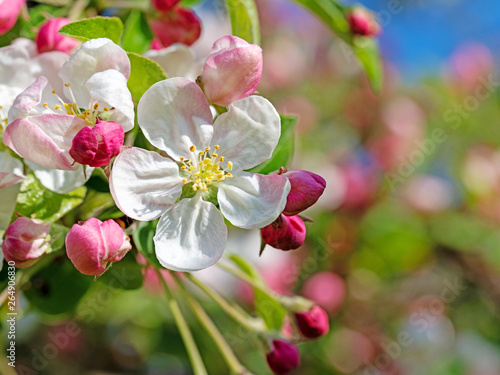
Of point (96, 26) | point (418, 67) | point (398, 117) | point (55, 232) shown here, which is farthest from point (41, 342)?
point (418, 67)

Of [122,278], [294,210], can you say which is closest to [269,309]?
[122,278]

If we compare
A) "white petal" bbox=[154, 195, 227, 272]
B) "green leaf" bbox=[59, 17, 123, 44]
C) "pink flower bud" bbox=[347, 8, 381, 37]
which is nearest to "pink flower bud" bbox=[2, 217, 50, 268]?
"white petal" bbox=[154, 195, 227, 272]

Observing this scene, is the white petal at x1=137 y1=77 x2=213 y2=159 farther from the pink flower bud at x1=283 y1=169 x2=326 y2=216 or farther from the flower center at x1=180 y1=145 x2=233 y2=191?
the pink flower bud at x1=283 y1=169 x2=326 y2=216

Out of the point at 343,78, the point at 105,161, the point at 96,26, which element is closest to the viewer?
the point at 105,161

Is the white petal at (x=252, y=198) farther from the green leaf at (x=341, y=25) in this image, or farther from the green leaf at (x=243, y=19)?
the green leaf at (x=341, y=25)

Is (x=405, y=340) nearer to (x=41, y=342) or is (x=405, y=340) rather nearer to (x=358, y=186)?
(x=358, y=186)

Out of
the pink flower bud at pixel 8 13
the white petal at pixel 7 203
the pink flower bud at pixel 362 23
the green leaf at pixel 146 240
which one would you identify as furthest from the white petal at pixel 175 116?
the pink flower bud at pixel 362 23
